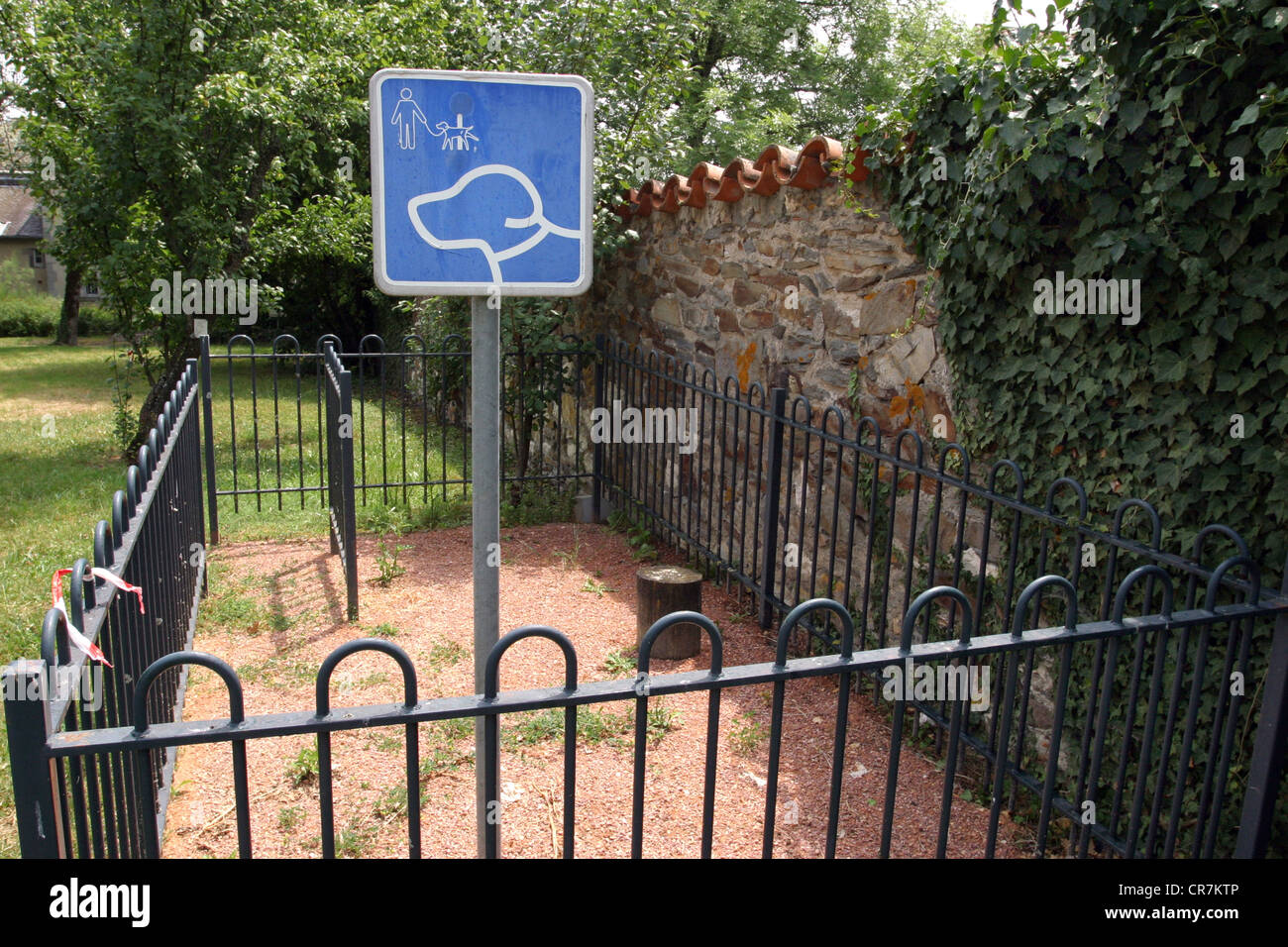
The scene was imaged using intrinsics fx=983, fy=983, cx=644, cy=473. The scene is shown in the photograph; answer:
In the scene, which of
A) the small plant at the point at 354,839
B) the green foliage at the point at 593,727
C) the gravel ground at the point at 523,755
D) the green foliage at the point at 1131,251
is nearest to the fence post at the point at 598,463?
the gravel ground at the point at 523,755

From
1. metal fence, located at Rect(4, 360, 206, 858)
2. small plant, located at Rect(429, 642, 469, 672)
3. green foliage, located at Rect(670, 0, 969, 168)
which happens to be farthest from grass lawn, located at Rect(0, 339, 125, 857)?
green foliage, located at Rect(670, 0, 969, 168)

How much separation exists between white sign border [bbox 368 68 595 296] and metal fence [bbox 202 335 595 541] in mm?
3712

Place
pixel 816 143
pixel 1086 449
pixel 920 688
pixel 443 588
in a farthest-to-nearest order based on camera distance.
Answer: pixel 443 588 < pixel 816 143 < pixel 920 688 < pixel 1086 449

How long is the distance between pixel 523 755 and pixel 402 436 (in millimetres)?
2933


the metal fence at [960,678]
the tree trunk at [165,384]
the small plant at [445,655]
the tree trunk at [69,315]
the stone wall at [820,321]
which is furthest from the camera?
the tree trunk at [69,315]

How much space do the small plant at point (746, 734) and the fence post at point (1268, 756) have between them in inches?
66.8

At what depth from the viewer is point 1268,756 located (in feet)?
7.95

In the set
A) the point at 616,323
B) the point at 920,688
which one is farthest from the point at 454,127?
the point at 616,323

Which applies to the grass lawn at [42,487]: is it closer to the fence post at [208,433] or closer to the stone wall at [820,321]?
the fence post at [208,433]

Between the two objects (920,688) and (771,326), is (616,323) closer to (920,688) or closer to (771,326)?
(771,326)

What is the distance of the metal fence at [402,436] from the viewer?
6.73 meters

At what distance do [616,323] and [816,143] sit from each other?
10.1ft

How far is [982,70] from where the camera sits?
342cm

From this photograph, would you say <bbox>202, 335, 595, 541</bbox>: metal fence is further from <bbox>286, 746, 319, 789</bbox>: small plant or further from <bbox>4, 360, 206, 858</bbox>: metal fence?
<bbox>286, 746, 319, 789</bbox>: small plant
